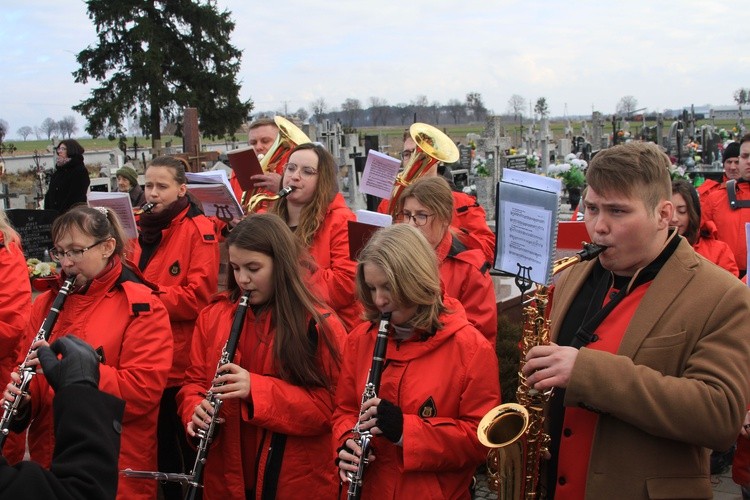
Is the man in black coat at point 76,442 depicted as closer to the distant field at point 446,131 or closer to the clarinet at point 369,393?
the clarinet at point 369,393

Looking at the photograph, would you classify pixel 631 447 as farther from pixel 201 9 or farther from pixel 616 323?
pixel 201 9

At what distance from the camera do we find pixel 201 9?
129 feet

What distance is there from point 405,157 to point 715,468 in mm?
3654

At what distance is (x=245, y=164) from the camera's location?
18.2 ft

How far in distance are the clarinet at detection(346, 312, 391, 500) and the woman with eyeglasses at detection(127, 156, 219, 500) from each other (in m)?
1.96

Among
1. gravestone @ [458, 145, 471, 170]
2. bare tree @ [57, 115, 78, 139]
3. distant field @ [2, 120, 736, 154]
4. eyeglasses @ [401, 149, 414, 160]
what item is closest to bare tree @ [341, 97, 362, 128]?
distant field @ [2, 120, 736, 154]

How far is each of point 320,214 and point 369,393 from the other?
2.01 m

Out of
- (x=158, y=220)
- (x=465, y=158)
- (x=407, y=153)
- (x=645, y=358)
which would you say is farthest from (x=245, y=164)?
(x=465, y=158)

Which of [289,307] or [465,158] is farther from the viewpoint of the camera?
[465,158]

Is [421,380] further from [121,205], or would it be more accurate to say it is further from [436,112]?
[436,112]

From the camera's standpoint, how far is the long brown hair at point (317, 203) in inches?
181

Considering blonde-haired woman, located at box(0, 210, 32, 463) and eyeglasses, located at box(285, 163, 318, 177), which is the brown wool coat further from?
blonde-haired woman, located at box(0, 210, 32, 463)

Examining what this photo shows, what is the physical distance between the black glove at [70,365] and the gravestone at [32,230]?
6.53 m

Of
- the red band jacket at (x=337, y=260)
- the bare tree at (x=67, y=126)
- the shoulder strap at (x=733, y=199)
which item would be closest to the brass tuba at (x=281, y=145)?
the red band jacket at (x=337, y=260)
